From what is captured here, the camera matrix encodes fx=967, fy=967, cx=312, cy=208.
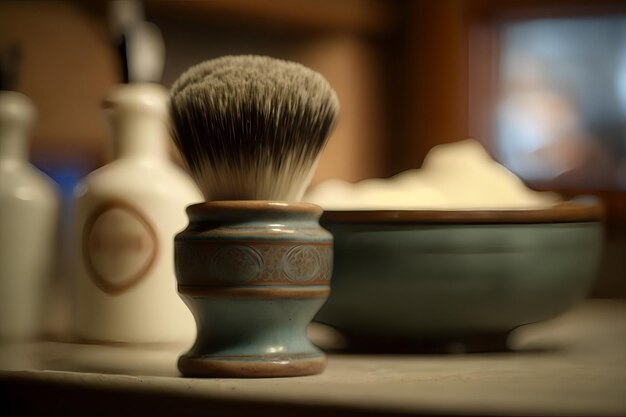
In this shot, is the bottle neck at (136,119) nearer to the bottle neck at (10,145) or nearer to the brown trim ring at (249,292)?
the bottle neck at (10,145)

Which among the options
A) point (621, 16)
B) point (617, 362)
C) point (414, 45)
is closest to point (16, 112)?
point (617, 362)

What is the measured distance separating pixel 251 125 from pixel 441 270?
7.0 inches

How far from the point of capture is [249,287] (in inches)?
21.0

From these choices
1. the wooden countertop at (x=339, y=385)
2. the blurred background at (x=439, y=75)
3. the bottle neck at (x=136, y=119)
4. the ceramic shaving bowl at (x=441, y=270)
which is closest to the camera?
the wooden countertop at (x=339, y=385)

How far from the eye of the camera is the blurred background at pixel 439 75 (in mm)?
1265

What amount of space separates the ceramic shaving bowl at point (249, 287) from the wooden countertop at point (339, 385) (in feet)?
0.05

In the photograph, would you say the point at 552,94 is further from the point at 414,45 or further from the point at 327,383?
the point at 327,383

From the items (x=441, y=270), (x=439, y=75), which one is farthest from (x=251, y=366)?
(x=439, y=75)

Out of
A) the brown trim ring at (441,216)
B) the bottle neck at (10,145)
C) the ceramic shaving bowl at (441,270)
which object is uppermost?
the bottle neck at (10,145)

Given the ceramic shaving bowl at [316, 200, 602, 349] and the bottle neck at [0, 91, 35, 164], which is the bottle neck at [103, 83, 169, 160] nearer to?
the bottle neck at [0, 91, 35, 164]

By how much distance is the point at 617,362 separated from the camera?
64 cm

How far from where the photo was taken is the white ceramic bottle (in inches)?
29.5

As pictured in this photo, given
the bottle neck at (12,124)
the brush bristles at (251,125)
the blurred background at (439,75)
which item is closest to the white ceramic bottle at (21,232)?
the bottle neck at (12,124)

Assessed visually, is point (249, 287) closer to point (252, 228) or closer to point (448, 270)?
point (252, 228)
